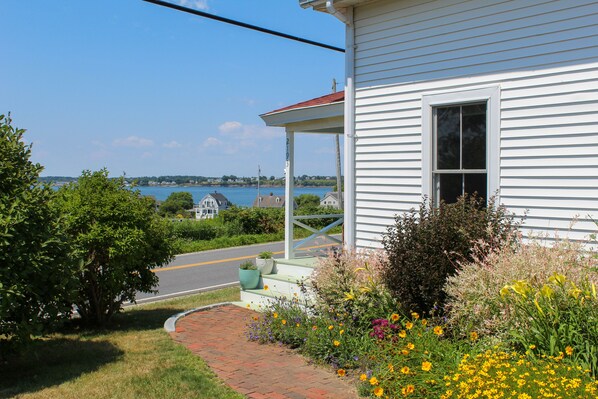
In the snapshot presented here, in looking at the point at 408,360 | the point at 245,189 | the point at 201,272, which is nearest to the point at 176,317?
the point at 408,360

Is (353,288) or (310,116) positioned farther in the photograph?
(310,116)

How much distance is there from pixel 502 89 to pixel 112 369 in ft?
19.1

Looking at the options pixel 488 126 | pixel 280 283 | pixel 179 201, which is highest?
pixel 488 126

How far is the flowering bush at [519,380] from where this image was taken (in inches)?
148

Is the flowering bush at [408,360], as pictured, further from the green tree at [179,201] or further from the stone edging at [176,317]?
the green tree at [179,201]

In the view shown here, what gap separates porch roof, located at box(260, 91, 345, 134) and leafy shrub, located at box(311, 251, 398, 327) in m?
2.99

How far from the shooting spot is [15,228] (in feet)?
20.2

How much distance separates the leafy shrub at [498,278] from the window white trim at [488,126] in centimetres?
153

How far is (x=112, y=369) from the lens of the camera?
6.44 meters

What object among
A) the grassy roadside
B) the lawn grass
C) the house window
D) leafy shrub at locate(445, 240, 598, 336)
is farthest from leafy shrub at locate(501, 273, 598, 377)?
the grassy roadside

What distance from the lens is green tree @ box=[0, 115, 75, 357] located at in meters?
6.02

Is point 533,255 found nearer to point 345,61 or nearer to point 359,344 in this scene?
point 359,344

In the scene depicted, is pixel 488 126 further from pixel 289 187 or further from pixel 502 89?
pixel 289 187

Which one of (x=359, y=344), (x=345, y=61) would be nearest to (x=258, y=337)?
(x=359, y=344)
